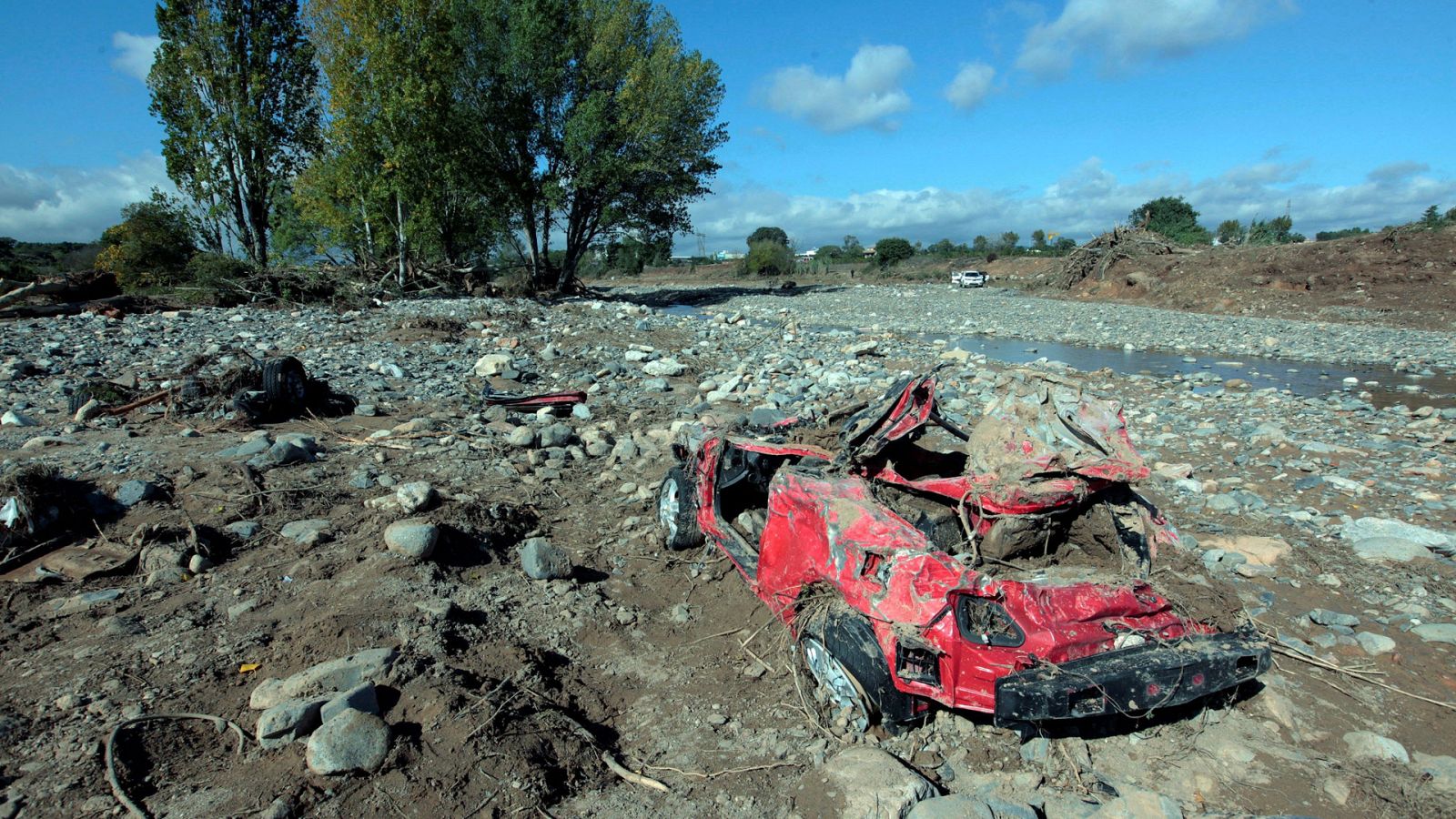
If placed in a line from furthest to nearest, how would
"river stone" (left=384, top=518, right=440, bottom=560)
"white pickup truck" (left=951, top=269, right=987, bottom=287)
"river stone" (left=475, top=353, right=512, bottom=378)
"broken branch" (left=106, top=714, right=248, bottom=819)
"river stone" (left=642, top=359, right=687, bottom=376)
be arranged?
"white pickup truck" (left=951, top=269, right=987, bottom=287) → "river stone" (left=642, top=359, right=687, bottom=376) → "river stone" (left=475, top=353, right=512, bottom=378) → "river stone" (left=384, top=518, right=440, bottom=560) → "broken branch" (left=106, top=714, right=248, bottom=819)

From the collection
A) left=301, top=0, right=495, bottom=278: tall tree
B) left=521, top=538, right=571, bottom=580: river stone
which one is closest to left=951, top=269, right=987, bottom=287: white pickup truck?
left=301, top=0, right=495, bottom=278: tall tree

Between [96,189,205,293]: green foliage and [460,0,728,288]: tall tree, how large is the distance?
9.08m

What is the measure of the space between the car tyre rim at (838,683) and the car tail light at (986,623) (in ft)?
1.89

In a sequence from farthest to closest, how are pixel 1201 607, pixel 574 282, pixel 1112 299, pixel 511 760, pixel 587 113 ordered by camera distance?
1. pixel 574 282
2. pixel 1112 299
3. pixel 587 113
4. pixel 1201 607
5. pixel 511 760

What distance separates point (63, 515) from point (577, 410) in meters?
4.88

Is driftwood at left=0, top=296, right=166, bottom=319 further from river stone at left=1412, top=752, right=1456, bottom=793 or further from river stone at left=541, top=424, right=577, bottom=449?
river stone at left=1412, top=752, right=1456, bottom=793

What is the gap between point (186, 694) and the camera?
329 centimetres

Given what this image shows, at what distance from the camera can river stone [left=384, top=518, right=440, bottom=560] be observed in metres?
4.64

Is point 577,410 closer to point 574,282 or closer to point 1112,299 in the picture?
point 574,282

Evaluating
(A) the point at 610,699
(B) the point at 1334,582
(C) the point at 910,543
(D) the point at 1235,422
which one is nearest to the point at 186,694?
(A) the point at 610,699

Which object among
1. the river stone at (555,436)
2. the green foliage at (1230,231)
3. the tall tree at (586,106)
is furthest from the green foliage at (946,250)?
the river stone at (555,436)

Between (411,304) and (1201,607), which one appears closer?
(1201,607)

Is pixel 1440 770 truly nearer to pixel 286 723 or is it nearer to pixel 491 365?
pixel 286 723

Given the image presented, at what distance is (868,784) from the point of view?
9.79 ft
